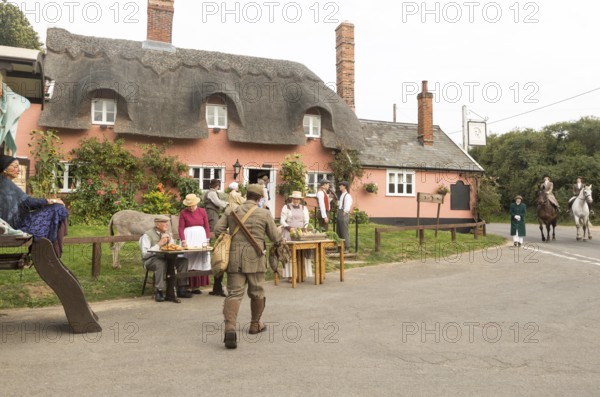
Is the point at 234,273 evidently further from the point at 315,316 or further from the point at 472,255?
the point at 472,255

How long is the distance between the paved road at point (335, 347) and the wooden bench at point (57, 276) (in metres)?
0.23

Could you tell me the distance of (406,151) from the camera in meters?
25.3

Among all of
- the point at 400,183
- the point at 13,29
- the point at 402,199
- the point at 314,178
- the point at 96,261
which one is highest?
the point at 13,29

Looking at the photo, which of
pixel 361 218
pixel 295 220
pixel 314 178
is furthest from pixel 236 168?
pixel 295 220

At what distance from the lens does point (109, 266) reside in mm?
10867

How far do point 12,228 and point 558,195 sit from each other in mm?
36388

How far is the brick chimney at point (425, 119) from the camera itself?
2642 cm

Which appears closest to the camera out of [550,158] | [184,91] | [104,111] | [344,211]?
[344,211]

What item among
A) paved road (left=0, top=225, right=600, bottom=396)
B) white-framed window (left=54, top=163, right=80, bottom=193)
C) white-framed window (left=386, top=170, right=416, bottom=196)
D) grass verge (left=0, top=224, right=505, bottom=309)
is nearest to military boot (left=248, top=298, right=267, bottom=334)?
paved road (left=0, top=225, right=600, bottom=396)

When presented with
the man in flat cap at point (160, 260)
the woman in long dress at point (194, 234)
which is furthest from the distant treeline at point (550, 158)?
the man in flat cap at point (160, 260)

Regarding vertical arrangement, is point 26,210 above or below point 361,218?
above

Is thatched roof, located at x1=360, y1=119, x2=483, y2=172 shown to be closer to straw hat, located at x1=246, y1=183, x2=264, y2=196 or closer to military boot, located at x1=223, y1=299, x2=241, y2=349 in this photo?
straw hat, located at x1=246, y1=183, x2=264, y2=196

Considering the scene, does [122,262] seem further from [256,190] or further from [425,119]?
[425,119]

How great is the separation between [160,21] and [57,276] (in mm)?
19317
